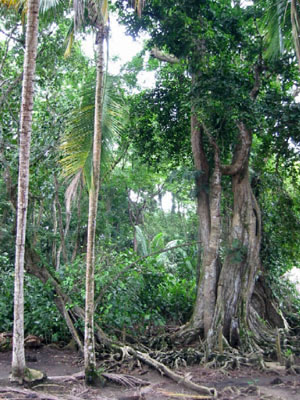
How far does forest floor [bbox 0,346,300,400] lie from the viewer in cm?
593

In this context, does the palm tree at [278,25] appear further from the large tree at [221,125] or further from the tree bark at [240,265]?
the tree bark at [240,265]

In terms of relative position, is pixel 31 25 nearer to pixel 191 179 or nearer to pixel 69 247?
pixel 191 179

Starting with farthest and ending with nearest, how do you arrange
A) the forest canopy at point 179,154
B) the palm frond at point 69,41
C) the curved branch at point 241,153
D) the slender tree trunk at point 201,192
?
the slender tree trunk at point 201,192, the curved branch at point 241,153, the forest canopy at point 179,154, the palm frond at point 69,41

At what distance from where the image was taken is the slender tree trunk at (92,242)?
6316 mm

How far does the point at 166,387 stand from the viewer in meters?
6.71

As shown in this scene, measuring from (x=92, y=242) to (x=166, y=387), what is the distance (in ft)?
8.54

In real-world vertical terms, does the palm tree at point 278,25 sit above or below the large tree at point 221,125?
above

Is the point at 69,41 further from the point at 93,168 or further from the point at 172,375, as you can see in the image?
the point at 172,375

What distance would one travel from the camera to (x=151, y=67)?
13.7m

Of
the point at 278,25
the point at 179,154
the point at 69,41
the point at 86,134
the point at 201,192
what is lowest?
the point at 201,192

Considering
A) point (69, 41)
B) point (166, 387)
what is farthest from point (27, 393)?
point (69, 41)

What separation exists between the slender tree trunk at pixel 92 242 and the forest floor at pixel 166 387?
0.41m

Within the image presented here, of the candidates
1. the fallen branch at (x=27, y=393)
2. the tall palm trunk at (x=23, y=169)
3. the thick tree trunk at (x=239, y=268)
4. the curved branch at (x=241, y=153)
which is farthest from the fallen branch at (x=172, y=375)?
the curved branch at (x=241, y=153)

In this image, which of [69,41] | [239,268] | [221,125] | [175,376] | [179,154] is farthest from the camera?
[179,154]
